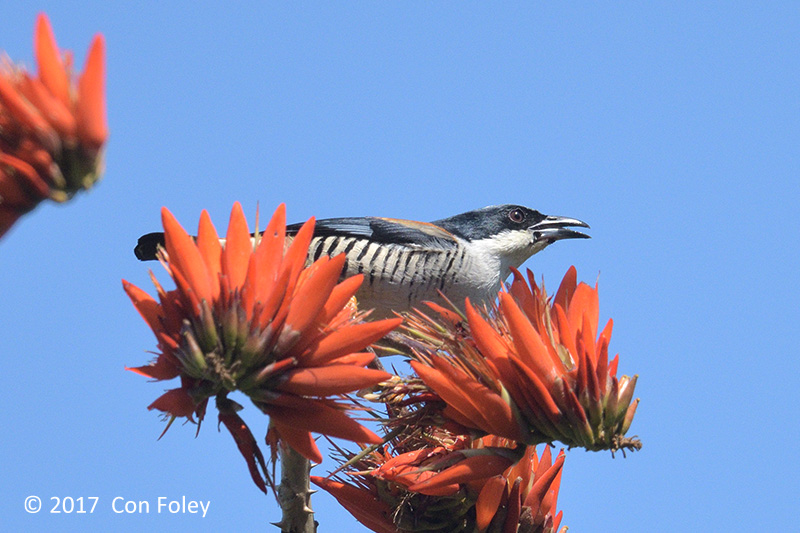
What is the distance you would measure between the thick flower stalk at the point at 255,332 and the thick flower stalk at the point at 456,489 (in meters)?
0.74

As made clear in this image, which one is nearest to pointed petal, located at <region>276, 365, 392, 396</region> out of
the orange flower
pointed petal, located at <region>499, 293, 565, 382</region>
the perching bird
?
pointed petal, located at <region>499, 293, 565, 382</region>

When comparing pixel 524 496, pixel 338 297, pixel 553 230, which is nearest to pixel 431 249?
pixel 553 230

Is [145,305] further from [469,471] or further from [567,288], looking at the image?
[567,288]

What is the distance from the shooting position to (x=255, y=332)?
3553 millimetres

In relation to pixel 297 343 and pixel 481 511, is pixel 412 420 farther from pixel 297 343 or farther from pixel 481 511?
pixel 297 343

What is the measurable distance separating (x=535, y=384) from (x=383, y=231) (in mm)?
4196

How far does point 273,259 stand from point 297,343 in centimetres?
33

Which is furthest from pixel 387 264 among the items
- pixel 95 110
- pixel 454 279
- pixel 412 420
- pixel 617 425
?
pixel 95 110

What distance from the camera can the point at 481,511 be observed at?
14.9ft

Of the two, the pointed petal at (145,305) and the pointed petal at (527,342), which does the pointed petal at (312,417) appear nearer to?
the pointed petal at (145,305)

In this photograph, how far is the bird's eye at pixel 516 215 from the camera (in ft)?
29.5

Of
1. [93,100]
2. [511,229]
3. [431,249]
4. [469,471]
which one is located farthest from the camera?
[511,229]

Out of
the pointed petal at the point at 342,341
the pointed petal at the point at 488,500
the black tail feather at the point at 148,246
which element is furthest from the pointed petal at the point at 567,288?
the black tail feather at the point at 148,246

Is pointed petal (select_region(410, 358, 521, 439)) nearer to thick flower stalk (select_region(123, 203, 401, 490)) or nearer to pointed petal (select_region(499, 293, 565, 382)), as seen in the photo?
pointed petal (select_region(499, 293, 565, 382))
